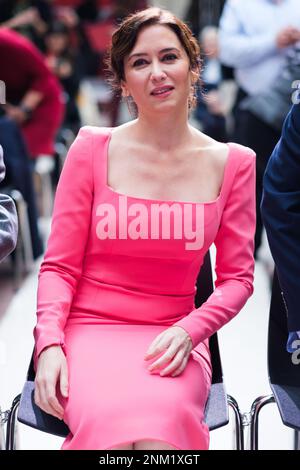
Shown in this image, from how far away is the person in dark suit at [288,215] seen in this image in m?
1.95

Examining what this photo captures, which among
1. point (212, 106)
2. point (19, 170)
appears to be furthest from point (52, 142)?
point (212, 106)

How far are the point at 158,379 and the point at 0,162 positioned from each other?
58cm

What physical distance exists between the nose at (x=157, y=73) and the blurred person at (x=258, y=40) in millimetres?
2144

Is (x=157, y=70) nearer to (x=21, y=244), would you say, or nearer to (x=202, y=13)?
(x=21, y=244)

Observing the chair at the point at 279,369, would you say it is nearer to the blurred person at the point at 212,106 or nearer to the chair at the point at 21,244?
the chair at the point at 21,244

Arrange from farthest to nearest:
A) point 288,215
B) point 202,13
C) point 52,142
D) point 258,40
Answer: point 202,13, point 52,142, point 258,40, point 288,215

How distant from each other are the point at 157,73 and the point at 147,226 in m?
0.33

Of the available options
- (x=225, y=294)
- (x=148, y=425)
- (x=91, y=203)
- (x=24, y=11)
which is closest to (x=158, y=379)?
(x=148, y=425)

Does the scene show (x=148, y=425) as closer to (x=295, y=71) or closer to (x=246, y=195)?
(x=246, y=195)

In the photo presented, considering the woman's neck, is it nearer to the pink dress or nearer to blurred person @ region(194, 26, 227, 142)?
the pink dress

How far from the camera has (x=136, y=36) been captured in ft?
6.72

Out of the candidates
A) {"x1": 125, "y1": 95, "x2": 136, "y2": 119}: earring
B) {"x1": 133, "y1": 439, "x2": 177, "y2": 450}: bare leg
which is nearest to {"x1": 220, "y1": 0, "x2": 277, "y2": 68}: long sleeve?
{"x1": 125, "y1": 95, "x2": 136, "y2": 119}: earring

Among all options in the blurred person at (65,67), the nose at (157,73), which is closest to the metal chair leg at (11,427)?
the nose at (157,73)
